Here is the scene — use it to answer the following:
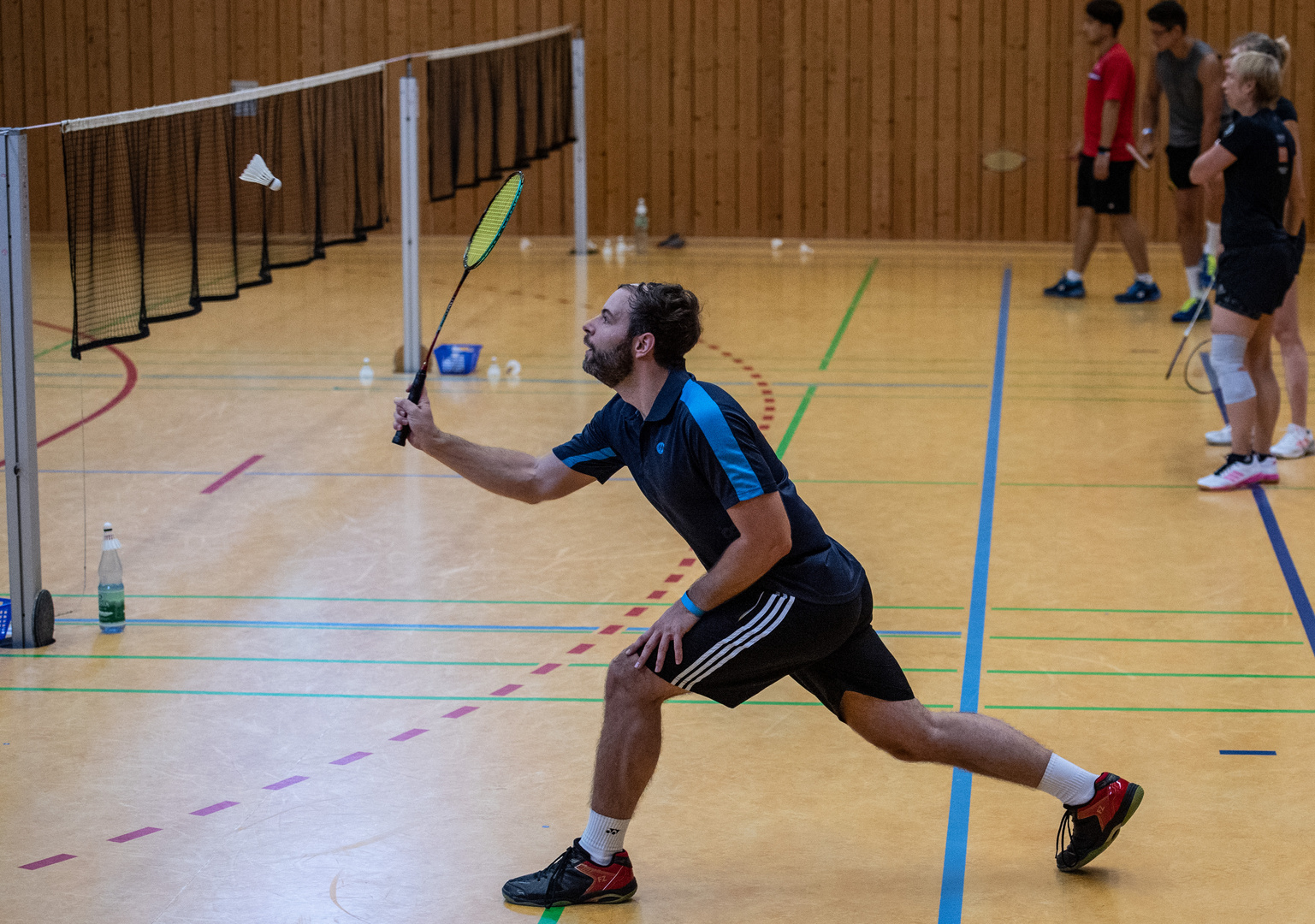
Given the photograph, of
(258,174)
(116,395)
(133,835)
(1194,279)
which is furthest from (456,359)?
(133,835)

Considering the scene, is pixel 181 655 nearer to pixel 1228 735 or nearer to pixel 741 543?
pixel 741 543

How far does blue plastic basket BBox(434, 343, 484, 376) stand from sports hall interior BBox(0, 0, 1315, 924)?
0.31 feet

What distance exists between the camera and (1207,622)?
19.4 feet

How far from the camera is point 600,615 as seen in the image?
6.10 metres

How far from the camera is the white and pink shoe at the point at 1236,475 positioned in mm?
7699

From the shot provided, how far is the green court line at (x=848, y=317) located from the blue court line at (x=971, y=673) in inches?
55.4

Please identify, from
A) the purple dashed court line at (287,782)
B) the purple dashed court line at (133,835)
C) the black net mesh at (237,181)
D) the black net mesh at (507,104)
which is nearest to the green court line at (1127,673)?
the purple dashed court line at (287,782)

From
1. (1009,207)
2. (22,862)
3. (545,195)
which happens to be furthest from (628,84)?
(22,862)

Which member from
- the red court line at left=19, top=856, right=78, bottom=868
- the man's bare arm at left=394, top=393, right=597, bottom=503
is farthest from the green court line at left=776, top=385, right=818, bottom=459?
the red court line at left=19, top=856, right=78, bottom=868

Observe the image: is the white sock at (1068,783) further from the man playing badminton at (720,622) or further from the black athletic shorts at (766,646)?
the black athletic shorts at (766,646)

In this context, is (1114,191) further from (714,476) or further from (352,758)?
(714,476)

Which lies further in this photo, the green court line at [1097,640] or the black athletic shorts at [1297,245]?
the black athletic shorts at [1297,245]

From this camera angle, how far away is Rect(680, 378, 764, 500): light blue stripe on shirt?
3625mm

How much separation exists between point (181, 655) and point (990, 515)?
12.0 feet
